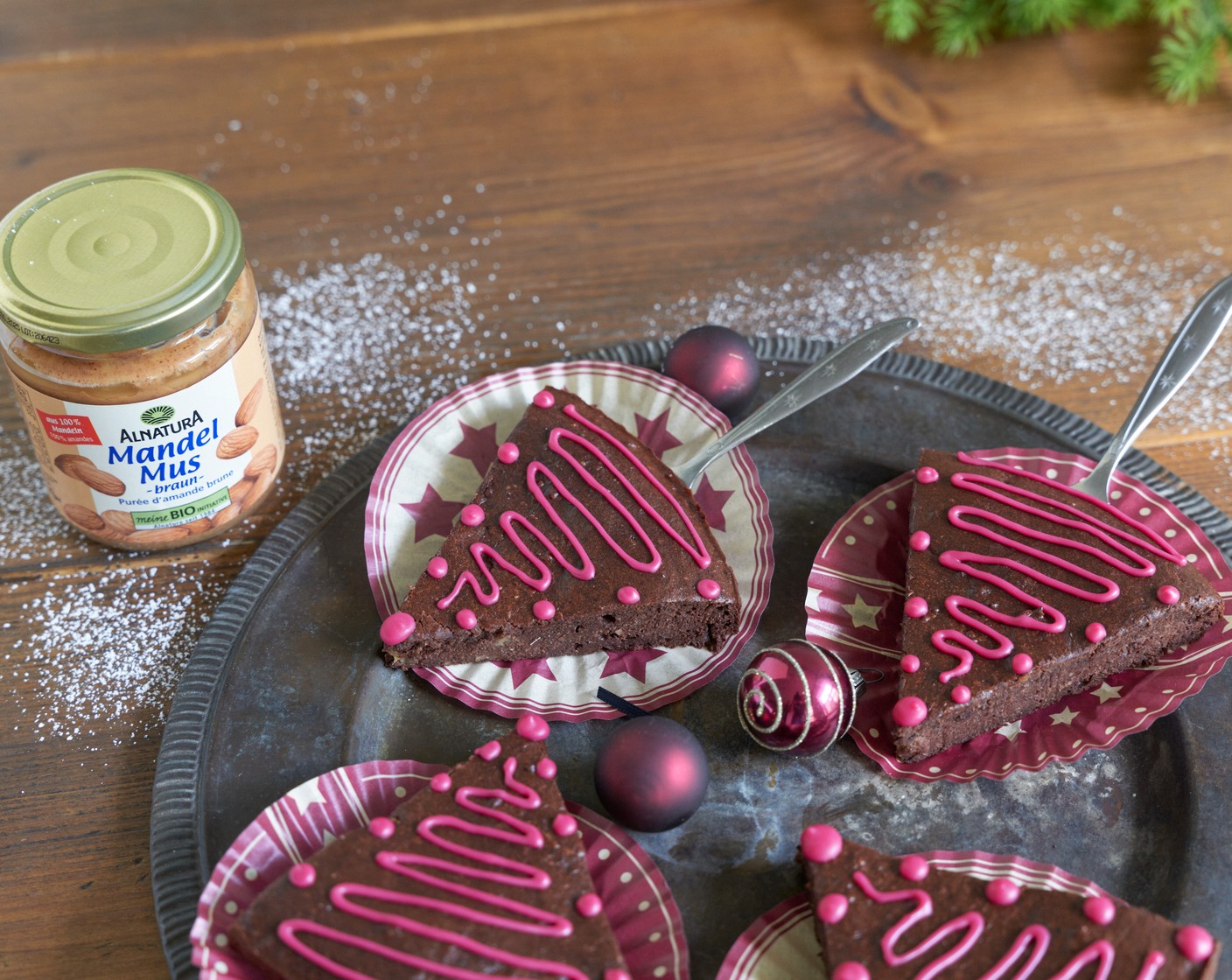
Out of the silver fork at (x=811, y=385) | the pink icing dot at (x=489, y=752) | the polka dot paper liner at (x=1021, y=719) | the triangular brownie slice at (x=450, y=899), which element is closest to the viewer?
the triangular brownie slice at (x=450, y=899)

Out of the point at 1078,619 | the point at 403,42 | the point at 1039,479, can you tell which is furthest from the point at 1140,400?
the point at 403,42

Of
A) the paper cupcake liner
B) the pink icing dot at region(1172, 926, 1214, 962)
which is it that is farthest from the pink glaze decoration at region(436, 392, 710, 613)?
the pink icing dot at region(1172, 926, 1214, 962)

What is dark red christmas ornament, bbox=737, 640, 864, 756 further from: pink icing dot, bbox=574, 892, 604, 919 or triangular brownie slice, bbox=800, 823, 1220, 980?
pink icing dot, bbox=574, 892, 604, 919

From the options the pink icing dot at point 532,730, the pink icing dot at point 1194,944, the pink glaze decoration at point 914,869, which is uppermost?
the pink icing dot at point 1194,944

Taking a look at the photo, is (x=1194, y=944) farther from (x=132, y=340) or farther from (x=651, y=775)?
(x=132, y=340)

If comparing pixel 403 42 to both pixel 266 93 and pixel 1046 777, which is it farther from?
pixel 1046 777

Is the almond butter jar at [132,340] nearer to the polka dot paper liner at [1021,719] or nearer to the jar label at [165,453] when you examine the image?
the jar label at [165,453]

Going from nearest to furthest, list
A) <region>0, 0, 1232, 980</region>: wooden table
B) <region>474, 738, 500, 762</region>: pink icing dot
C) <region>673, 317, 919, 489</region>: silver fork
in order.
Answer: <region>474, 738, 500, 762</region>: pink icing dot, <region>673, 317, 919, 489</region>: silver fork, <region>0, 0, 1232, 980</region>: wooden table

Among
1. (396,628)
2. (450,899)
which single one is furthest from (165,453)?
(450,899)

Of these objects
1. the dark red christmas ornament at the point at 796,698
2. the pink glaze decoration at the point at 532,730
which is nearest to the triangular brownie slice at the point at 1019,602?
the dark red christmas ornament at the point at 796,698
